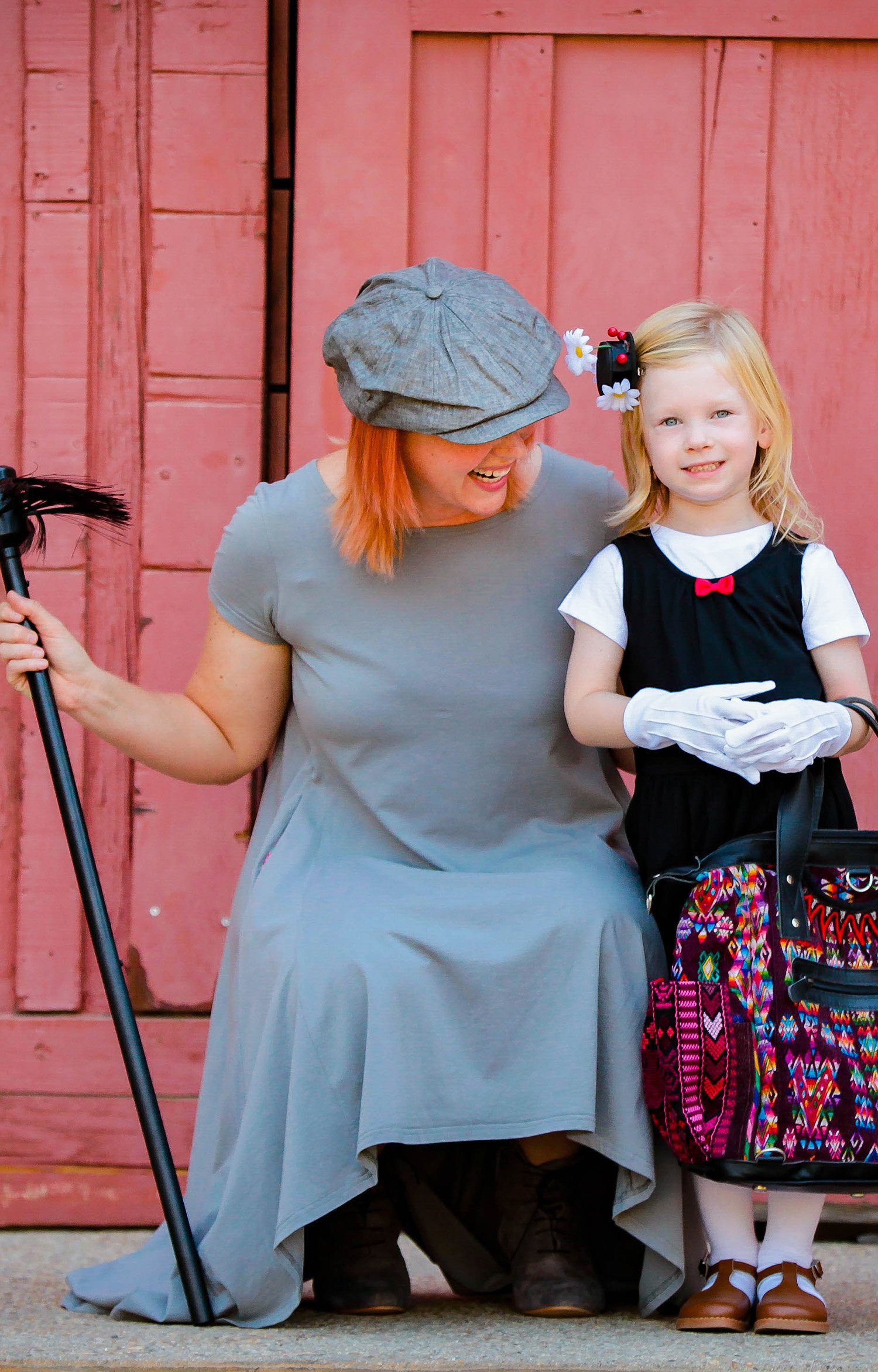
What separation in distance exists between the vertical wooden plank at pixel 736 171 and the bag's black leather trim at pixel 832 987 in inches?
56.3

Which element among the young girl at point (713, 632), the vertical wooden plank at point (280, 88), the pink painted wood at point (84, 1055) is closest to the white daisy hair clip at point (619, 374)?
the young girl at point (713, 632)

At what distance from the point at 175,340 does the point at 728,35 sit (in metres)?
1.18

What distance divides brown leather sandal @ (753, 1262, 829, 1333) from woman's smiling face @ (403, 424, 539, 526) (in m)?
1.14

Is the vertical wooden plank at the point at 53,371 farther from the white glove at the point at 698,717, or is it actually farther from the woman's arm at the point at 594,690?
the white glove at the point at 698,717

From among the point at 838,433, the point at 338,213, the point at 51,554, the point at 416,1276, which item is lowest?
the point at 416,1276

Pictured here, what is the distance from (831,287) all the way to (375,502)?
3.80 ft

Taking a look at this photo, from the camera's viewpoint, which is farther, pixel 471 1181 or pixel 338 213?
pixel 338 213

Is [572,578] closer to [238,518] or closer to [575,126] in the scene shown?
[238,518]

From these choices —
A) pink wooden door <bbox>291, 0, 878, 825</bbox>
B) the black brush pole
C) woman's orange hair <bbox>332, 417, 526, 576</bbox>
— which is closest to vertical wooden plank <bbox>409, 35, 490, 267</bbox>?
pink wooden door <bbox>291, 0, 878, 825</bbox>

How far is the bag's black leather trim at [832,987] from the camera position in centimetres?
202

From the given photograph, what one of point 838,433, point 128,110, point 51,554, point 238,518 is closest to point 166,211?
point 128,110

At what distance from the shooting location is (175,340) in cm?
302

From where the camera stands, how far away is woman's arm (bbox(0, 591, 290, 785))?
2.35 meters

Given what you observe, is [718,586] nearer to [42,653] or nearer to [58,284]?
[42,653]
